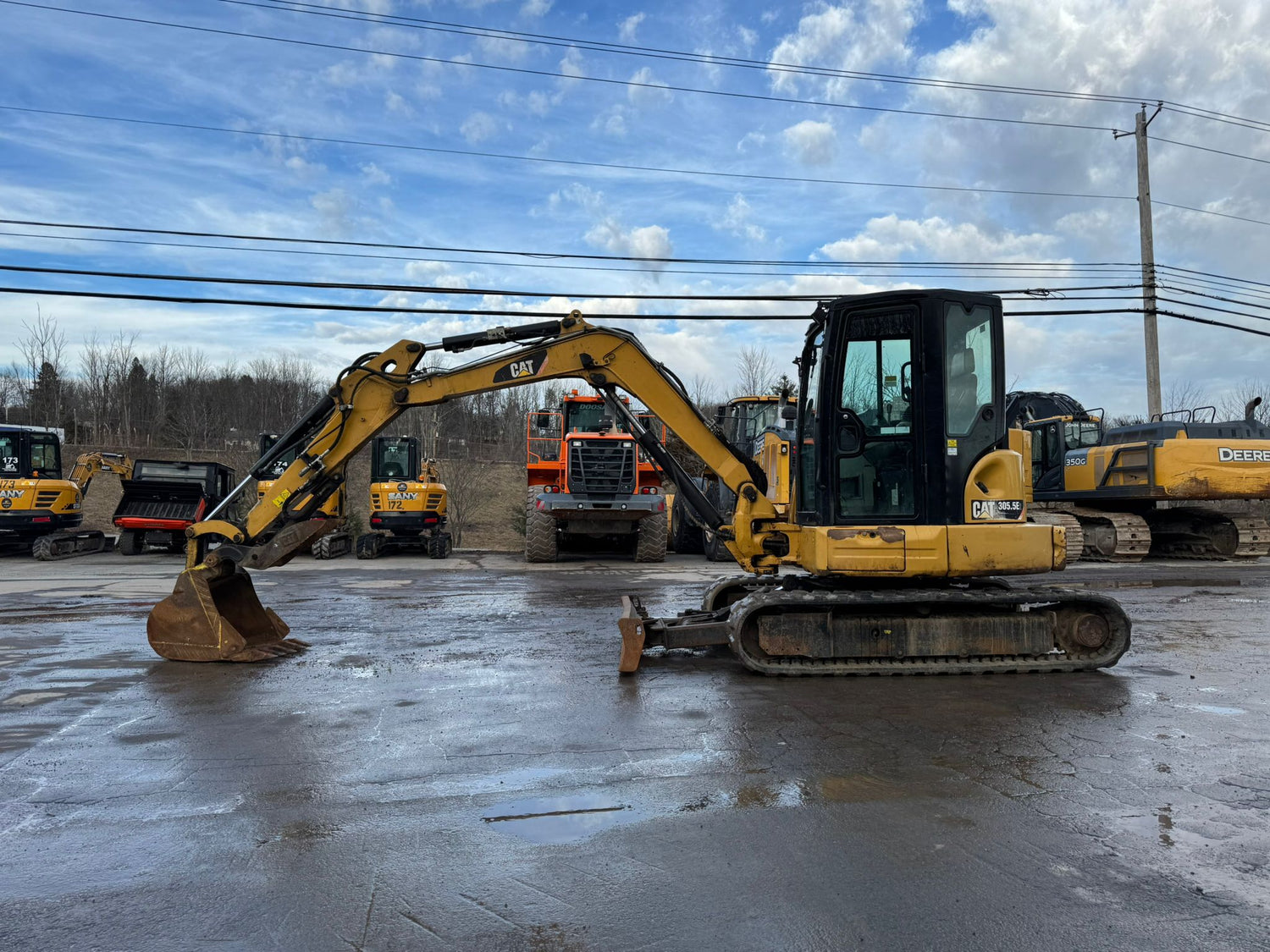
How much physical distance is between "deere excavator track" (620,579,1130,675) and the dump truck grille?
33.3 feet

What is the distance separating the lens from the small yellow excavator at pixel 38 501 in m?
20.9

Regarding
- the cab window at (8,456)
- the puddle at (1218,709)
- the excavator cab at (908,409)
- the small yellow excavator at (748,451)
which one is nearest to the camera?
the puddle at (1218,709)

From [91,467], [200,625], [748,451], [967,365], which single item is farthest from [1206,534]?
[91,467]

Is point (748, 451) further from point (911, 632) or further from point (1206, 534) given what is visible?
point (911, 632)

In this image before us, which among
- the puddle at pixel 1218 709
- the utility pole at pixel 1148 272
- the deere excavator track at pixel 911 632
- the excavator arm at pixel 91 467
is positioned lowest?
the puddle at pixel 1218 709

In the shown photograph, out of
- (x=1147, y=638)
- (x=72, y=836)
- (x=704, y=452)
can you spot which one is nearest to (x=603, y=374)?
(x=704, y=452)

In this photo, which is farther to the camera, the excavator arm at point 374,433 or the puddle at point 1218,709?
the excavator arm at point 374,433

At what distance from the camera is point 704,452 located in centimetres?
827

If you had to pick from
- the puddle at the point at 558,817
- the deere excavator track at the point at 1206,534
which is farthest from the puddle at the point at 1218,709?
the deere excavator track at the point at 1206,534

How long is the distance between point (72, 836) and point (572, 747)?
260 centimetres

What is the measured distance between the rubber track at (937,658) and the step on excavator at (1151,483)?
11523 mm

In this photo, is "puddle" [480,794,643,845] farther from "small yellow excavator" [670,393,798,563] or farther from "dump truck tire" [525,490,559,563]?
"dump truck tire" [525,490,559,563]

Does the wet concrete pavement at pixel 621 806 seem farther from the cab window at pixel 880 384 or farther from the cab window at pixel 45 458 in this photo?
the cab window at pixel 45 458

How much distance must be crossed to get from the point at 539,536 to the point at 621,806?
1430 cm
